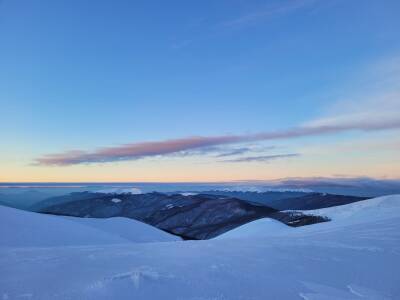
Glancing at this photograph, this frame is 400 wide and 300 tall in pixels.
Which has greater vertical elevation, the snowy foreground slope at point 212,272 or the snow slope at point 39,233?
the snowy foreground slope at point 212,272

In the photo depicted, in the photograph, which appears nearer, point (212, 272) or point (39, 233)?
point (212, 272)

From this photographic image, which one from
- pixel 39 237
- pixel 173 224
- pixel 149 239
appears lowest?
pixel 173 224

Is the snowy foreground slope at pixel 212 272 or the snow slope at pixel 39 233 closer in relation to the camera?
the snowy foreground slope at pixel 212 272

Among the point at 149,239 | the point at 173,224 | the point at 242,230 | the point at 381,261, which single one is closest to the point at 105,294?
the point at 381,261

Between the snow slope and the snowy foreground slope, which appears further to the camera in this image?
the snow slope

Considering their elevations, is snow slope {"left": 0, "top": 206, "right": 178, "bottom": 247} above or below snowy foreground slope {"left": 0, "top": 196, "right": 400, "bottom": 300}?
below

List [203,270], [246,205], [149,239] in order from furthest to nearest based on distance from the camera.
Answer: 1. [246,205]
2. [149,239]
3. [203,270]

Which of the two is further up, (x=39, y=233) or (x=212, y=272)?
(x=212, y=272)

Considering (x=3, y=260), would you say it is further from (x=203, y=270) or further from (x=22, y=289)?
(x=203, y=270)
